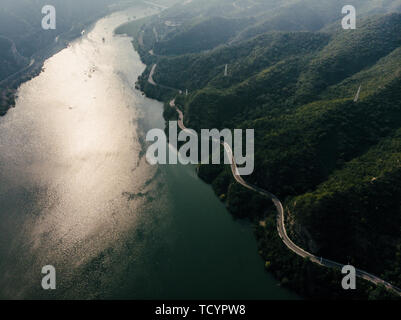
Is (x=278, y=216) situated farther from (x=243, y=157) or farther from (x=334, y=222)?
(x=243, y=157)

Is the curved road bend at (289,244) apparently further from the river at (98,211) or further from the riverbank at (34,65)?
the riverbank at (34,65)

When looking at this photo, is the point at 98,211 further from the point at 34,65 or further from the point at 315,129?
the point at 34,65

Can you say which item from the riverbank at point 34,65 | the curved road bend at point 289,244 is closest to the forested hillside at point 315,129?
the curved road bend at point 289,244

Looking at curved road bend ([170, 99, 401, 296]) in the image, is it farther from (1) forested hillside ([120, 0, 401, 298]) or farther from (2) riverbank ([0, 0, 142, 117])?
(2) riverbank ([0, 0, 142, 117])

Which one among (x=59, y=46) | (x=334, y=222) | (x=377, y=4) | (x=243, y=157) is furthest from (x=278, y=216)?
(x=377, y=4)

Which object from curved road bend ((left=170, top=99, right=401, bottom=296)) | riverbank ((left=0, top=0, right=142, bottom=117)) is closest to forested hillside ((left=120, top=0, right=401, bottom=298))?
curved road bend ((left=170, top=99, right=401, bottom=296))

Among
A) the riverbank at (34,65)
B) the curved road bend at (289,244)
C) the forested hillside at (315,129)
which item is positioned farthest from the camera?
the riverbank at (34,65)
